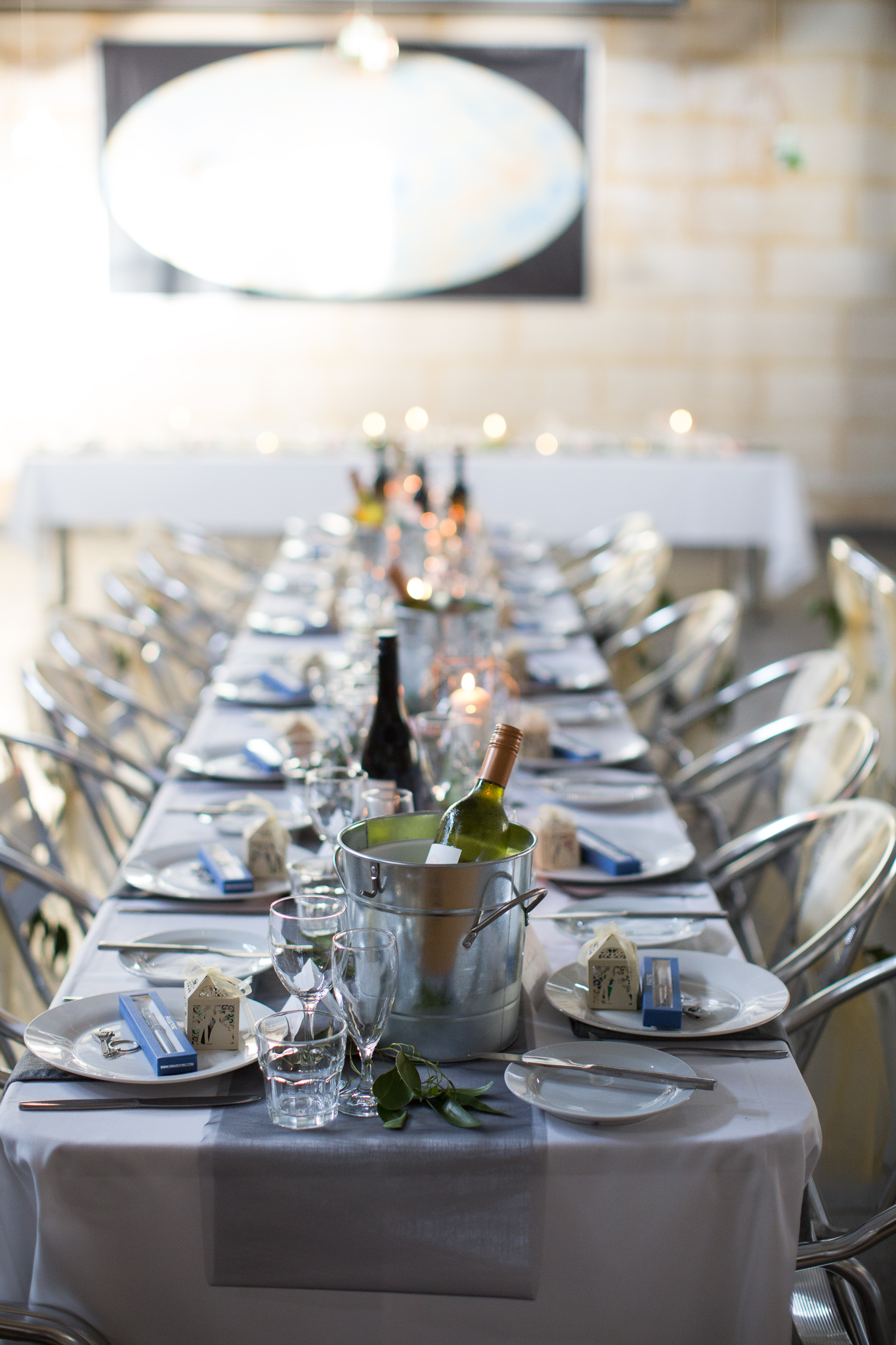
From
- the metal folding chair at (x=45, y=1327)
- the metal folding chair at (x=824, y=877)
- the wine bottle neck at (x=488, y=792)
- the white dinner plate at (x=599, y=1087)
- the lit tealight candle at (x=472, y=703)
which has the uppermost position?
the wine bottle neck at (x=488, y=792)

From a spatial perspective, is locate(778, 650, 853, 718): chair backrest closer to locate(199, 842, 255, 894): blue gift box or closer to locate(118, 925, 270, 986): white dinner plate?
locate(199, 842, 255, 894): blue gift box

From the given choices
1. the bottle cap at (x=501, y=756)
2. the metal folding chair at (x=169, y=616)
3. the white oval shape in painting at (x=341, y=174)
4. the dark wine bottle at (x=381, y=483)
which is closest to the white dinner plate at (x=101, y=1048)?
the bottle cap at (x=501, y=756)

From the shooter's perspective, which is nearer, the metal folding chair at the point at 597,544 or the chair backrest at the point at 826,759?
the chair backrest at the point at 826,759

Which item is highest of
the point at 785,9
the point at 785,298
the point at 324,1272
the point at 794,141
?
the point at 785,9

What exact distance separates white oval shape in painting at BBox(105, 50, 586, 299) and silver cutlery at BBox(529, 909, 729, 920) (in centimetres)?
852

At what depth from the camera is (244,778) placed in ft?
7.68

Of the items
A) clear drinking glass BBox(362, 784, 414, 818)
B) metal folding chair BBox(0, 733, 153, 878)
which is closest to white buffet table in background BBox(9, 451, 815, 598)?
metal folding chair BBox(0, 733, 153, 878)

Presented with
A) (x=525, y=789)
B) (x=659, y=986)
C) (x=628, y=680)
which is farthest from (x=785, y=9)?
(x=659, y=986)

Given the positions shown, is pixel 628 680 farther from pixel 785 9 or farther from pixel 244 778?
pixel 785 9

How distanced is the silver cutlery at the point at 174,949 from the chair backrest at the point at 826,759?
1257 millimetres

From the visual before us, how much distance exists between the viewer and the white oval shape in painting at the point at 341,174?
31.1ft

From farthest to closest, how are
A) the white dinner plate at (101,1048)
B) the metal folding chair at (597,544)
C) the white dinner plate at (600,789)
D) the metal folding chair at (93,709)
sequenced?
A: the metal folding chair at (597,544) < the metal folding chair at (93,709) < the white dinner plate at (600,789) < the white dinner plate at (101,1048)

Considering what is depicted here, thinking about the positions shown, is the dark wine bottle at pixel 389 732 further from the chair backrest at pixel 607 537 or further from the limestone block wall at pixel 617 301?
the limestone block wall at pixel 617 301

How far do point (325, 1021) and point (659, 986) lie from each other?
0.40m
